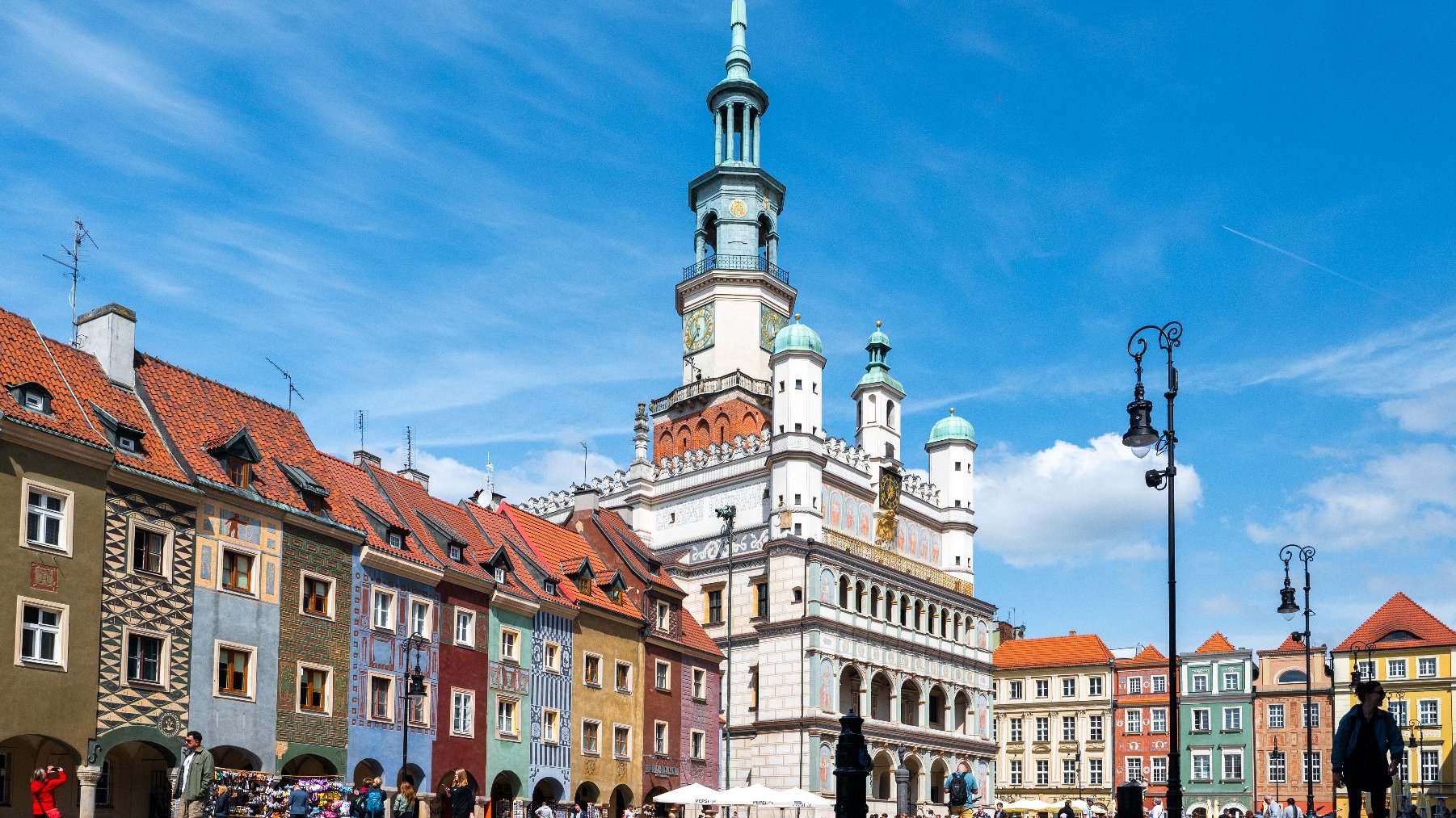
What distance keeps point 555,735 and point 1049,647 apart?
2363 inches

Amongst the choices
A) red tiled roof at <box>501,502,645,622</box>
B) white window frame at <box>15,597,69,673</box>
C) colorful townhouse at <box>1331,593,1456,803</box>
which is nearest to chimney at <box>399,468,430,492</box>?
red tiled roof at <box>501,502,645,622</box>

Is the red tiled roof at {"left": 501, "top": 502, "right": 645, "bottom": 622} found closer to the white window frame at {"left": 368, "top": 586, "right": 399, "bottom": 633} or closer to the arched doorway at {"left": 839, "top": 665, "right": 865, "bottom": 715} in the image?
the white window frame at {"left": 368, "top": 586, "right": 399, "bottom": 633}

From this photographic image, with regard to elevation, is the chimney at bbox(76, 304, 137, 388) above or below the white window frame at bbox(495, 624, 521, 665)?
above

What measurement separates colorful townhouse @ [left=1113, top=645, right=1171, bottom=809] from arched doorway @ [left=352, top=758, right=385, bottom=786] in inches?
2582

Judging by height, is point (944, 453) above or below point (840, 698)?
above

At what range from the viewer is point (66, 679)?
31.1 m

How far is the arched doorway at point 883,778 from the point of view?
234 ft

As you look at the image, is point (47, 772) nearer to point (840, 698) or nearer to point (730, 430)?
point (840, 698)

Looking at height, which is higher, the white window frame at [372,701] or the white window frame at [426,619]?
the white window frame at [426,619]

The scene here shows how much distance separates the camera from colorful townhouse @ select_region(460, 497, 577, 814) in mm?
48219

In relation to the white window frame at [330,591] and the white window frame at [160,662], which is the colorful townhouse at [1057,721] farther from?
the white window frame at [160,662]

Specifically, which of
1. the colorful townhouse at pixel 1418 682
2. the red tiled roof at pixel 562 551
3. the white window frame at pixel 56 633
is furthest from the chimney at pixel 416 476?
the colorful townhouse at pixel 1418 682

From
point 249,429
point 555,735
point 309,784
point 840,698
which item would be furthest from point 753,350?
point 309,784

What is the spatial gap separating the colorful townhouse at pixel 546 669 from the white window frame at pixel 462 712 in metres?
3.22
